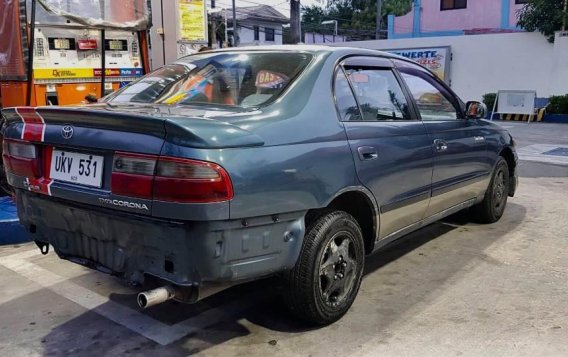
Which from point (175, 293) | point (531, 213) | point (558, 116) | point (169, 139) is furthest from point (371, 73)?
point (558, 116)

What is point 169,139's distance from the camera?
8.46 feet

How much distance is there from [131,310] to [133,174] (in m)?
1.32

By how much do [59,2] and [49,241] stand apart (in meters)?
3.78

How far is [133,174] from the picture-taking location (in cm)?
267

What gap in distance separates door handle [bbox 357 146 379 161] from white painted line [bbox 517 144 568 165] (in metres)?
7.15

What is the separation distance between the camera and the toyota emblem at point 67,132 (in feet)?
9.71

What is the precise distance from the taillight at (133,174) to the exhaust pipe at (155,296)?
1.49 feet

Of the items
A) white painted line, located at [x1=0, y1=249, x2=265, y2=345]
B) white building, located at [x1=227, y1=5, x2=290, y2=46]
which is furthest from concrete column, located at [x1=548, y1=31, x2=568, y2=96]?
white building, located at [x1=227, y1=5, x2=290, y2=46]

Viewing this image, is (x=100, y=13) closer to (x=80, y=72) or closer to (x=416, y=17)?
(x=80, y=72)

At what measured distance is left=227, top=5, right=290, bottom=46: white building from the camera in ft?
178

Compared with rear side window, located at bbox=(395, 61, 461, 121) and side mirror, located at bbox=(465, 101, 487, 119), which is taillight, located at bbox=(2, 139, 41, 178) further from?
side mirror, located at bbox=(465, 101, 487, 119)

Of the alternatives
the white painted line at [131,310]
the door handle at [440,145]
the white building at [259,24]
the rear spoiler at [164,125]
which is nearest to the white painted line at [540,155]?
the door handle at [440,145]

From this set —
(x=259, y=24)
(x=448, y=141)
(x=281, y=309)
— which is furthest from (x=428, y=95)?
(x=259, y=24)

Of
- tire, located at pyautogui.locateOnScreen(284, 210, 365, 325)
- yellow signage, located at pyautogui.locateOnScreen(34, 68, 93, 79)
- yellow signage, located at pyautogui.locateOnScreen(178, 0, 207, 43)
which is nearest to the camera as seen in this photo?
tire, located at pyautogui.locateOnScreen(284, 210, 365, 325)
